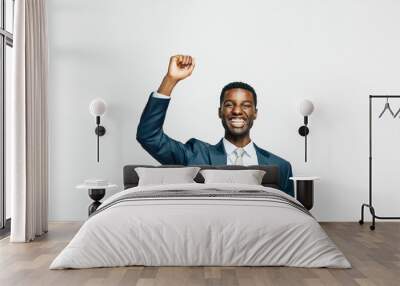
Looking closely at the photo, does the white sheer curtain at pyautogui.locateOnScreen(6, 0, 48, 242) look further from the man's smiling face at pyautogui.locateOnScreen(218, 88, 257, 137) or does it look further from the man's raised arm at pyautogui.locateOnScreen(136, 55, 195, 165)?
the man's smiling face at pyautogui.locateOnScreen(218, 88, 257, 137)

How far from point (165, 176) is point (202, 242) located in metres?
2.08

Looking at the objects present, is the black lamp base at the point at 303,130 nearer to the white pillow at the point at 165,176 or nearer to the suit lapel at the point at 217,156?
the suit lapel at the point at 217,156

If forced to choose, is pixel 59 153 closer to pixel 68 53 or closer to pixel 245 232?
pixel 68 53

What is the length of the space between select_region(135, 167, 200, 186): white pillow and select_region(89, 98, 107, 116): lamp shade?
91 centimetres

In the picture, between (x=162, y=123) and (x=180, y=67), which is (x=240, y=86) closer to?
(x=180, y=67)

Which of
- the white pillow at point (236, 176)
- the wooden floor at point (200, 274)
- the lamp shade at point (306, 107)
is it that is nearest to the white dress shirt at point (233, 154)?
the white pillow at point (236, 176)

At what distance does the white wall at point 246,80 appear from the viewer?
6895mm

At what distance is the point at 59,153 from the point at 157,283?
3626 mm

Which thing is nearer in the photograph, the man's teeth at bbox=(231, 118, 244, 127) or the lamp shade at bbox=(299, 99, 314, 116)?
the lamp shade at bbox=(299, 99, 314, 116)

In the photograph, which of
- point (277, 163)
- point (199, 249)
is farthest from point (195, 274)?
point (277, 163)

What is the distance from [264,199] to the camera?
4.76 metres

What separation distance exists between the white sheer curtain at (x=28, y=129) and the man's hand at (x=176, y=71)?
158cm

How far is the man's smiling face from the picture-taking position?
688 cm

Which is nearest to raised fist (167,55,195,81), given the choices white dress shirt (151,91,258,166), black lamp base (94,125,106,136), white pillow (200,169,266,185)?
white dress shirt (151,91,258,166)
